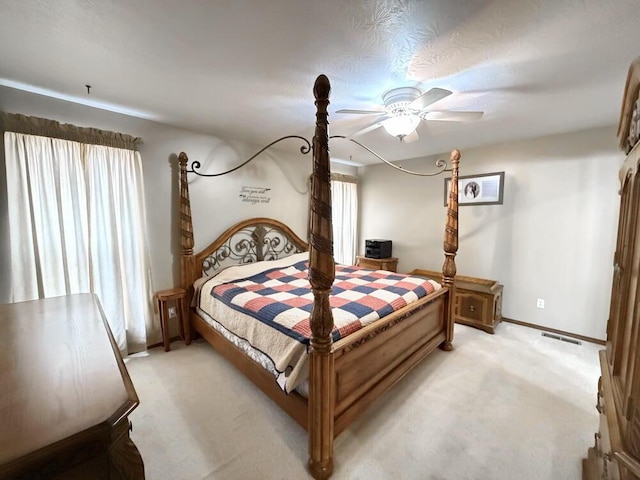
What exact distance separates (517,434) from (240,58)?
10.0 ft

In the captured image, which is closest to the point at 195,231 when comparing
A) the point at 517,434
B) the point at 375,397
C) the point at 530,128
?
the point at 375,397

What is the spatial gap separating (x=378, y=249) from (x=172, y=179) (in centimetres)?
323

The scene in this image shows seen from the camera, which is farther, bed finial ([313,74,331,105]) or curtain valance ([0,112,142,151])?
curtain valance ([0,112,142,151])

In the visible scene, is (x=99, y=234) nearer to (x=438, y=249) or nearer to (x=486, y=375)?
(x=486, y=375)

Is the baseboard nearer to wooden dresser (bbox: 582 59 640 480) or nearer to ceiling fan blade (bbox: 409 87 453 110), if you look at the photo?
wooden dresser (bbox: 582 59 640 480)

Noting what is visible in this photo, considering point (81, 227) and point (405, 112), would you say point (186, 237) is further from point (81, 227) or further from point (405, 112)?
point (405, 112)

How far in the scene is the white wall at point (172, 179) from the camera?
6.91 ft

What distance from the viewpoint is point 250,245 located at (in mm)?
3568

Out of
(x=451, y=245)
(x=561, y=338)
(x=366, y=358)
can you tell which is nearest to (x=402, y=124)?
(x=451, y=245)

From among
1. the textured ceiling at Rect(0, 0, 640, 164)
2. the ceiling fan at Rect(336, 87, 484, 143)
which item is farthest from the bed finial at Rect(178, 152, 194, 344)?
the ceiling fan at Rect(336, 87, 484, 143)

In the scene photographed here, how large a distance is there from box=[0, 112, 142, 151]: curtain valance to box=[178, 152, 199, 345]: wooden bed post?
46 centimetres

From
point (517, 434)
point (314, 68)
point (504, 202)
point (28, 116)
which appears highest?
point (314, 68)

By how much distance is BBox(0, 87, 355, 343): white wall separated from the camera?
211 centimetres

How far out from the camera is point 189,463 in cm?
154
